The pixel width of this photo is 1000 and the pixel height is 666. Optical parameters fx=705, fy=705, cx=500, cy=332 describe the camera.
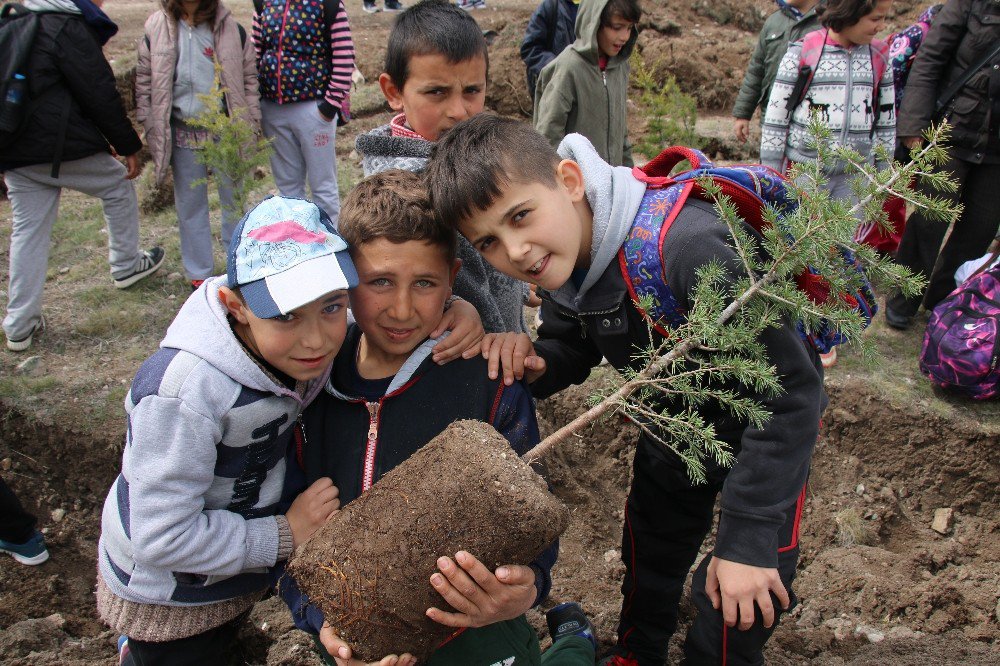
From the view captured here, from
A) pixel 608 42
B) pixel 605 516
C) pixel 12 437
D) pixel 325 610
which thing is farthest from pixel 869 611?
pixel 12 437

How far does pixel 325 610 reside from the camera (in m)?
1.61

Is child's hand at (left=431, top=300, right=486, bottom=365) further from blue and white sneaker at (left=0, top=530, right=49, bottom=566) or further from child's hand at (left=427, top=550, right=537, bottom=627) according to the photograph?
blue and white sneaker at (left=0, top=530, right=49, bottom=566)

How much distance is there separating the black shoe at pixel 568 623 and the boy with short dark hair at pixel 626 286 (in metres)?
0.55

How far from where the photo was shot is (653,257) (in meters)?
1.65

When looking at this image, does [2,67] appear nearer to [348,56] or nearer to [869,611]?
[348,56]

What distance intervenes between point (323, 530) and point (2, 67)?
11.6ft

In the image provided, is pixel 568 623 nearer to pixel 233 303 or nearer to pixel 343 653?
pixel 343 653

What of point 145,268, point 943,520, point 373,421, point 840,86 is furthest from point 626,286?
point 145,268

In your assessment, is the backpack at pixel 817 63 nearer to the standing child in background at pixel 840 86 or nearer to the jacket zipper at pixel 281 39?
the standing child in background at pixel 840 86

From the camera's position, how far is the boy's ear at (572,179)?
1.76m

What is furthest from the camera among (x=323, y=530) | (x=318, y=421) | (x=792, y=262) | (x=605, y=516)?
(x=605, y=516)

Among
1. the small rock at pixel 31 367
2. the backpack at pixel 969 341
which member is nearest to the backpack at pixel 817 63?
the backpack at pixel 969 341

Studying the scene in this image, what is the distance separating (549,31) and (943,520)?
4.27 m

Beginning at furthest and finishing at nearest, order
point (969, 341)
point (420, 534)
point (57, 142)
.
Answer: point (57, 142) → point (969, 341) → point (420, 534)
